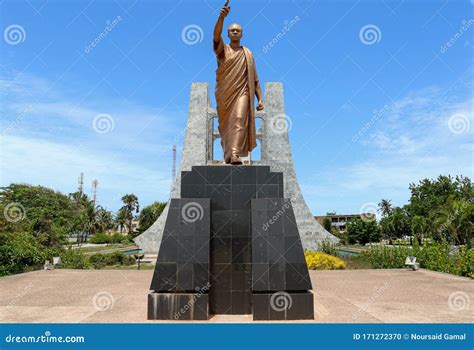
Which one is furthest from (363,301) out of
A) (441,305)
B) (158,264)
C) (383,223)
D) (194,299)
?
(383,223)

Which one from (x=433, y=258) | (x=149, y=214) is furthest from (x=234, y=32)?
(x=149, y=214)

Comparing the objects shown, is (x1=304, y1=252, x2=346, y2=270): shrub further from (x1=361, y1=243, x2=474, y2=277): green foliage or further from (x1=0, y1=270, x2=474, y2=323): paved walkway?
(x1=0, y1=270, x2=474, y2=323): paved walkway

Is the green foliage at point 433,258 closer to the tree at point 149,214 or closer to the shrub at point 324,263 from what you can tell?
the shrub at point 324,263

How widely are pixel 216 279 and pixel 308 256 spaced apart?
11.0m

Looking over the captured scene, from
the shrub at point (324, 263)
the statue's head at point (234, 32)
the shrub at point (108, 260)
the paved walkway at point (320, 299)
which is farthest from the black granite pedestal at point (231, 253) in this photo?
the shrub at point (108, 260)

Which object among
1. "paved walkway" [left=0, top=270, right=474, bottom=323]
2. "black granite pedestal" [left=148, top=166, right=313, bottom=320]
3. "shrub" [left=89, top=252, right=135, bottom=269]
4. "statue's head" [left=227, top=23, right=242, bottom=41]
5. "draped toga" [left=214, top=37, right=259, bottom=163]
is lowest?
"shrub" [left=89, top=252, right=135, bottom=269]

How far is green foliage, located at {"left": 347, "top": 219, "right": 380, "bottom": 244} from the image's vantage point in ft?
145

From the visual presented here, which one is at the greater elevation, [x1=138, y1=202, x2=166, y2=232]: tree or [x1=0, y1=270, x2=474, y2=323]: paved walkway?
[x1=138, y1=202, x2=166, y2=232]: tree

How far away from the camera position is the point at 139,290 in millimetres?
9133

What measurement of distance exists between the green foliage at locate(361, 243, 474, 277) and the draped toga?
906 centimetres

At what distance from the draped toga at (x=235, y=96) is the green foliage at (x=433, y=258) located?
906 centimetres

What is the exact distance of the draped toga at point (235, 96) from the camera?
703 centimetres

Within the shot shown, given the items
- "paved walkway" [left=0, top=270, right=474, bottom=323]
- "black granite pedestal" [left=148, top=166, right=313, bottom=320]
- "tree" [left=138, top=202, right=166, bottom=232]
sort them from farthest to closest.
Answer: "tree" [left=138, top=202, right=166, bottom=232] → "paved walkway" [left=0, top=270, right=474, bottom=323] → "black granite pedestal" [left=148, top=166, right=313, bottom=320]

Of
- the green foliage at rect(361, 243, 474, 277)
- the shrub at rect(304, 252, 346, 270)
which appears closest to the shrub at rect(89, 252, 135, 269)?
the shrub at rect(304, 252, 346, 270)
